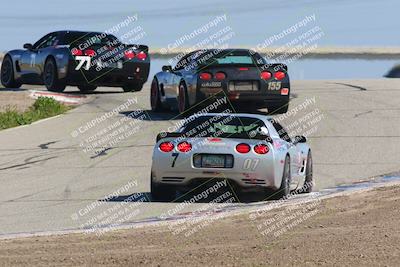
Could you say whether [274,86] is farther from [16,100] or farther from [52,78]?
[16,100]

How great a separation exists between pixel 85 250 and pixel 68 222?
2507 millimetres

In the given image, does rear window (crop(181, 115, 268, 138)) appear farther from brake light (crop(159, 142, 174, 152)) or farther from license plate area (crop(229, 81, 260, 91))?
license plate area (crop(229, 81, 260, 91))

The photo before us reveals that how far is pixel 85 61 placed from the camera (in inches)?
1006

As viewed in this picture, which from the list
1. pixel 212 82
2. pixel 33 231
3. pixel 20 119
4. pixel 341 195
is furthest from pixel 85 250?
pixel 20 119

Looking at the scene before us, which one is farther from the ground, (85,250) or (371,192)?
(85,250)

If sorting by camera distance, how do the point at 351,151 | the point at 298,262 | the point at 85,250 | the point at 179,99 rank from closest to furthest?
the point at 298,262 → the point at 85,250 → the point at 351,151 → the point at 179,99

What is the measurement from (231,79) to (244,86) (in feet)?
1.02

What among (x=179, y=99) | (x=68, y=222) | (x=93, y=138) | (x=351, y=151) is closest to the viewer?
(x=68, y=222)

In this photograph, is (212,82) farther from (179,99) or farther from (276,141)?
(276,141)

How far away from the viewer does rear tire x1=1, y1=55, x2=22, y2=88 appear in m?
28.4

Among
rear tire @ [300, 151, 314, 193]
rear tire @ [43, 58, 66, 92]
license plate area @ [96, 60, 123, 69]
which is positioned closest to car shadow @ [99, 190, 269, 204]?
rear tire @ [300, 151, 314, 193]

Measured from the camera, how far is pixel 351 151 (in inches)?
719

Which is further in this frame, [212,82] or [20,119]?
[20,119]

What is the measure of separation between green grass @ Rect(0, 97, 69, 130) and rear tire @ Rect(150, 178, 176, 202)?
31.7ft
